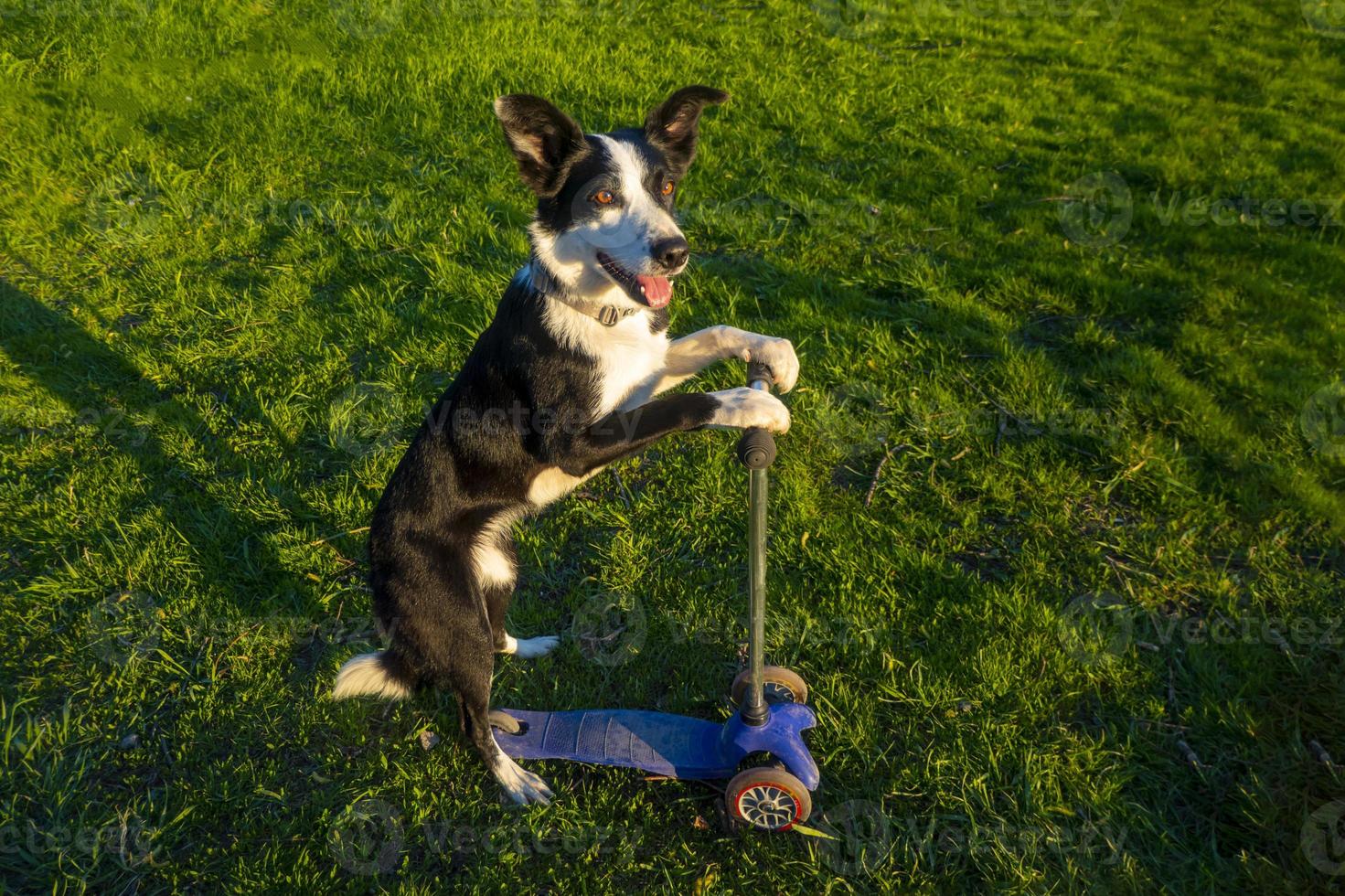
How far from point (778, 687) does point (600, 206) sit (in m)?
1.85

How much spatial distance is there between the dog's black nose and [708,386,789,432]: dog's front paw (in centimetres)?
49

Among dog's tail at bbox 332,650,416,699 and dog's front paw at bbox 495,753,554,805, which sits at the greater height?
dog's tail at bbox 332,650,416,699

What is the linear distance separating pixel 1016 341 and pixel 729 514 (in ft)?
6.78

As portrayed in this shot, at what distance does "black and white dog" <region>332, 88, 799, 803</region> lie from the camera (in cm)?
273

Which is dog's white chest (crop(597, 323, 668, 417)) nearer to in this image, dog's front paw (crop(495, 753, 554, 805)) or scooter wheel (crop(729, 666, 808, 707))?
scooter wheel (crop(729, 666, 808, 707))

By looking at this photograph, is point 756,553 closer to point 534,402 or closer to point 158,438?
point 534,402

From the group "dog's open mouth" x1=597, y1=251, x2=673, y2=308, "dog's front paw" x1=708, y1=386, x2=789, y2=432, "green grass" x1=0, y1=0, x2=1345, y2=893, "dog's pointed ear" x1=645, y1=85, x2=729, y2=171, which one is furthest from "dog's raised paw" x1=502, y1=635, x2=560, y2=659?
"dog's pointed ear" x1=645, y1=85, x2=729, y2=171

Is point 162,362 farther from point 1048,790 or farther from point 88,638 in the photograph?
point 1048,790

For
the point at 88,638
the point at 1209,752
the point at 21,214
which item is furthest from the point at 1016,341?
the point at 21,214

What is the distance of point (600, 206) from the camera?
9.30ft

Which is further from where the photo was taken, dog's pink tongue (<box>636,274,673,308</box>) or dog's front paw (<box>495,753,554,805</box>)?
dog's front paw (<box>495,753,554,805</box>)

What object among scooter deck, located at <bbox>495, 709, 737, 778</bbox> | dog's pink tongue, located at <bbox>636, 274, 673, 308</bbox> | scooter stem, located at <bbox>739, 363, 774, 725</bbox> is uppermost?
dog's pink tongue, located at <bbox>636, 274, 673, 308</bbox>

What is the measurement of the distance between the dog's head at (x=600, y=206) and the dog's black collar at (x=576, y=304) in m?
0.02

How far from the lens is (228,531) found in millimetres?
3832
